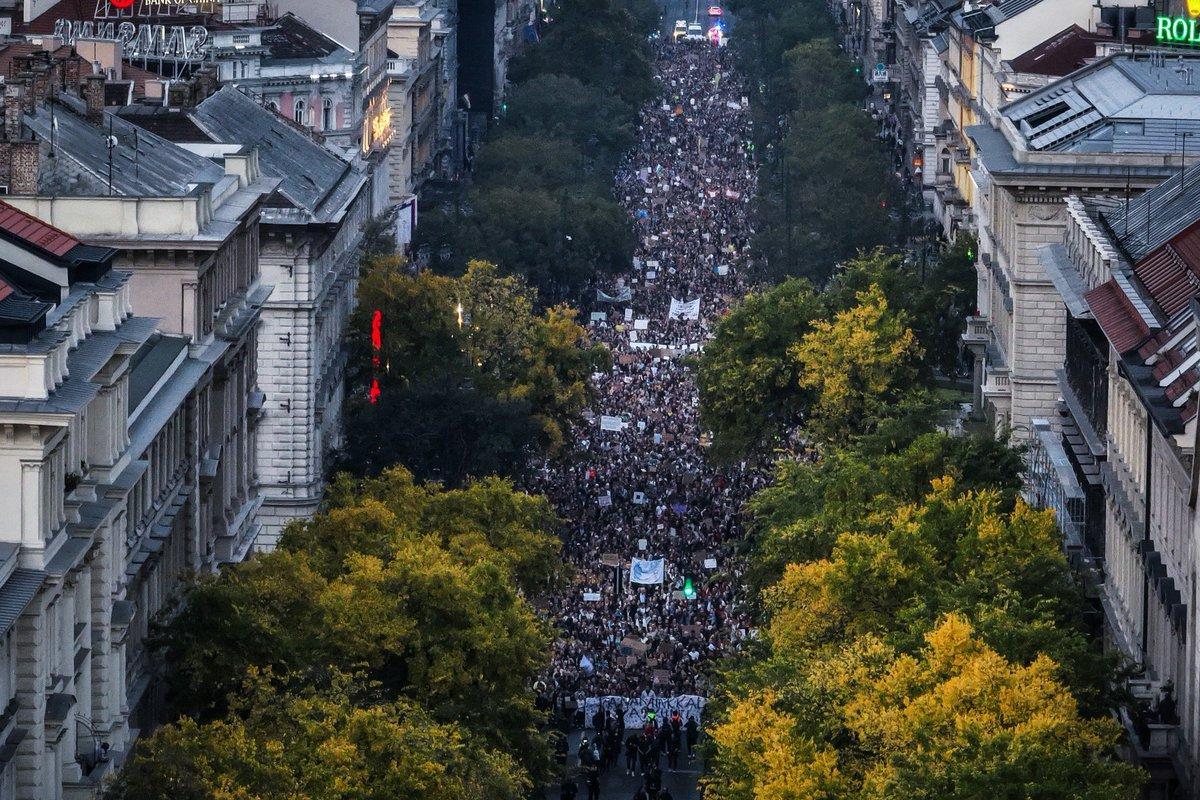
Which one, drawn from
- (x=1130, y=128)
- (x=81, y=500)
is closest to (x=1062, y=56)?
(x=1130, y=128)

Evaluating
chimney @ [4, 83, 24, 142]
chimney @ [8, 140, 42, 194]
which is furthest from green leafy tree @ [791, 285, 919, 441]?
chimney @ [8, 140, 42, 194]

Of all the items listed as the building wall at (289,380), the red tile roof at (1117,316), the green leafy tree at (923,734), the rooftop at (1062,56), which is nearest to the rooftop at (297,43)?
the rooftop at (1062,56)

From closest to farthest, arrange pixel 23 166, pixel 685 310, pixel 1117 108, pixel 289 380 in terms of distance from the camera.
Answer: pixel 23 166 < pixel 1117 108 < pixel 289 380 < pixel 685 310

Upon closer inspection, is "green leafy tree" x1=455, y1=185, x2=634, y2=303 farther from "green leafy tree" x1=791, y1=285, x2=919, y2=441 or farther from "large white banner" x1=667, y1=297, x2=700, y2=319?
"green leafy tree" x1=791, y1=285, x2=919, y2=441

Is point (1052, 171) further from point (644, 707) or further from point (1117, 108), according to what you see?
point (644, 707)

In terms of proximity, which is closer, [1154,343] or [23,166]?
[1154,343]

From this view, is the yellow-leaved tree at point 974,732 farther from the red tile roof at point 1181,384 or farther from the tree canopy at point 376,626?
the tree canopy at point 376,626
